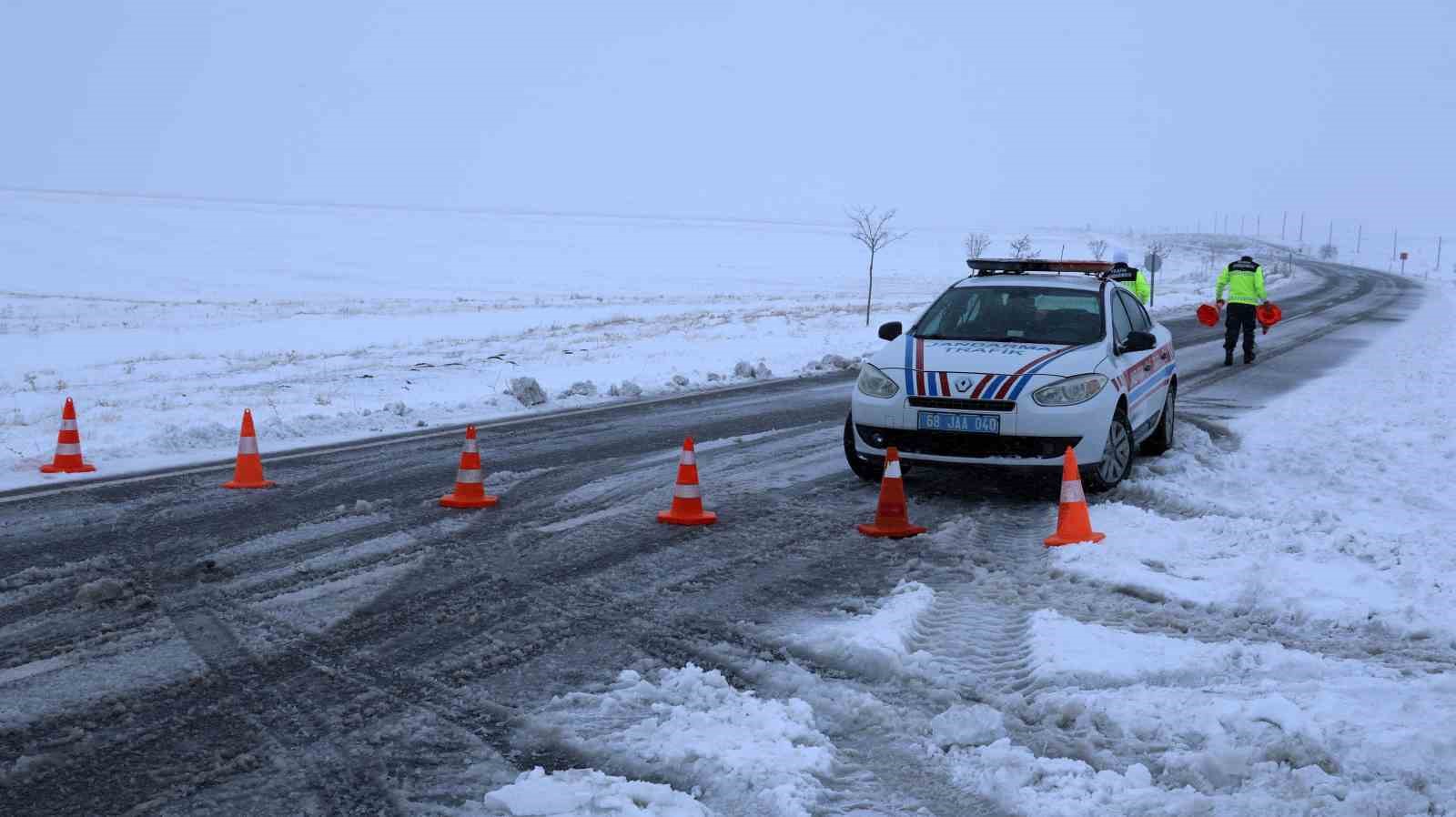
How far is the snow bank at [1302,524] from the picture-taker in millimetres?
6285

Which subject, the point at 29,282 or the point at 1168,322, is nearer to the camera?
the point at 1168,322

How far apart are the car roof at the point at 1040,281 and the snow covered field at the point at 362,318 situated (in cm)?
593

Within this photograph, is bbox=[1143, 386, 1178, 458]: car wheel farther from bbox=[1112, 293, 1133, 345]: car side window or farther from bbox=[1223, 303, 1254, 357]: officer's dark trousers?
bbox=[1223, 303, 1254, 357]: officer's dark trousers

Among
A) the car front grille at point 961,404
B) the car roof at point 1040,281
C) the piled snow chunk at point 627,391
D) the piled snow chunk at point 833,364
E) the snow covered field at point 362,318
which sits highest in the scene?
the car roof at point 1040,281

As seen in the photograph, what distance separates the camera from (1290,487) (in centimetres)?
929

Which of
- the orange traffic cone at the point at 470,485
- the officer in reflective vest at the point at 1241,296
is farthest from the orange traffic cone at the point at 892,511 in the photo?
the officer in reflective vest at the point at 1241,296

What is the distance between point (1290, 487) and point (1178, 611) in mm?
3624

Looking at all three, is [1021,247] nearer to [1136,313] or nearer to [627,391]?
[627,391]

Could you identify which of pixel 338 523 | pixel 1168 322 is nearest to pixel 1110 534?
pixel 338 523

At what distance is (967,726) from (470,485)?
4860 millimetres

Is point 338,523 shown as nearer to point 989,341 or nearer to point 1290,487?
point 989,341

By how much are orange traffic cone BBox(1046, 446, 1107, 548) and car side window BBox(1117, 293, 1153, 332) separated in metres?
3.42


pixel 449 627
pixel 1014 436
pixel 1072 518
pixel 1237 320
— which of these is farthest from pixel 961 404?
pixel 1237 320

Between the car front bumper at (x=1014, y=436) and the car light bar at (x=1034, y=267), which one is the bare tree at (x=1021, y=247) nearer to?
the car light bar at (x=1034, y=267)
